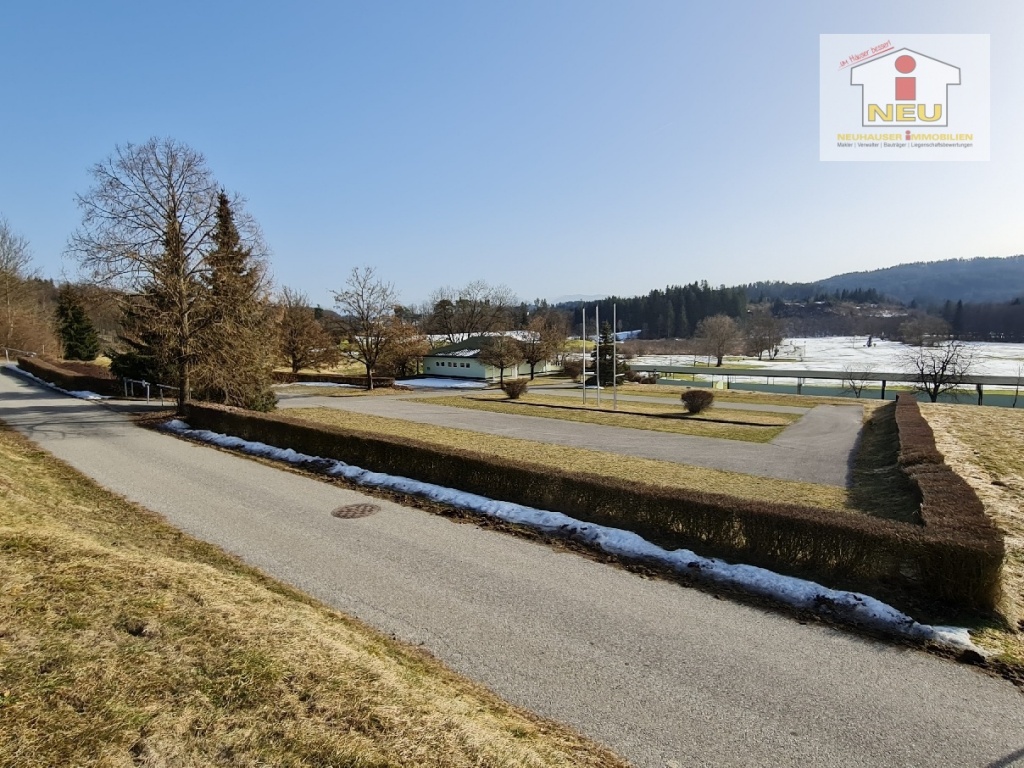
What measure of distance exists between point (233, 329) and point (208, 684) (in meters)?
18.2

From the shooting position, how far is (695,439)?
19.6m

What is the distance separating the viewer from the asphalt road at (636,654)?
3.92 m

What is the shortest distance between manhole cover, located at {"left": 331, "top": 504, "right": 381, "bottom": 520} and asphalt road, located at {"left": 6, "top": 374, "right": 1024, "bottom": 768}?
0.29m

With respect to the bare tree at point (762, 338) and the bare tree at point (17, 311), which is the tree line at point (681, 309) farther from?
the bare tree at point (17, 311)

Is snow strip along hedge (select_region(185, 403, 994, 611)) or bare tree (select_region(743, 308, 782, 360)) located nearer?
snow strip along hedge (select_region(185, 403, 994, 611))

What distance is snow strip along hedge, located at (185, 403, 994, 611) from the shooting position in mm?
5980

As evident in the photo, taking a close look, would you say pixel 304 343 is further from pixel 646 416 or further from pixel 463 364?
pixel 646 416

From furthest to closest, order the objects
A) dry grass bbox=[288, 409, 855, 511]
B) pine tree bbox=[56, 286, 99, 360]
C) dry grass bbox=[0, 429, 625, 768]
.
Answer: pine tree bbox=[56, 286, 99, 360], dry grass bbox=[288, 409, 855, 511], dry grass bbox=[0, 429, 625, 768]

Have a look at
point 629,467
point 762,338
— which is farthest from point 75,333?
point 762,338

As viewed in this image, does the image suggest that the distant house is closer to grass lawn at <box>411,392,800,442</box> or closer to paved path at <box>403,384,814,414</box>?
paved path at <box>403,384,814,414</box>

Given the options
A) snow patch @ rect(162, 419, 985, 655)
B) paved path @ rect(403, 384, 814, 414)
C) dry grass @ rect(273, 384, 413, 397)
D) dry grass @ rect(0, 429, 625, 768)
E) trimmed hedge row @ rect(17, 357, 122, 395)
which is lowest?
paved path @ rect(403, 384, 814, 414)

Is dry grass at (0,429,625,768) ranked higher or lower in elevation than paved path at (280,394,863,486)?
higher

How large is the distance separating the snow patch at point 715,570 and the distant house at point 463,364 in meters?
41.1

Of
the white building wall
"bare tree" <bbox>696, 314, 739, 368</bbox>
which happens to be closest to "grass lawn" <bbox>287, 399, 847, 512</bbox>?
the white building wall
